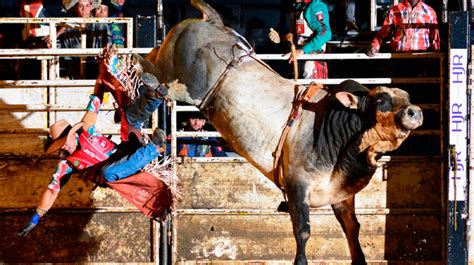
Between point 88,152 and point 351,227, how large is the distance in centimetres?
225

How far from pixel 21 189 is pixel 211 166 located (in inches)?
72.2

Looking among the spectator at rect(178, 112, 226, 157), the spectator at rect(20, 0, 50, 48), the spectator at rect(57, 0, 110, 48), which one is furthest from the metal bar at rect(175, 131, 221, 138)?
the spectator at rect(20, 0, 50, 48)

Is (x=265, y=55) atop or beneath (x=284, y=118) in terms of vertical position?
atop

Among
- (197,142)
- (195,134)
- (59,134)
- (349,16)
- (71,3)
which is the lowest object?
(197,142)

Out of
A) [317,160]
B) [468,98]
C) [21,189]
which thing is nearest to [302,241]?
[317,160]

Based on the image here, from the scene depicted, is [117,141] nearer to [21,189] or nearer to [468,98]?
[21,189]

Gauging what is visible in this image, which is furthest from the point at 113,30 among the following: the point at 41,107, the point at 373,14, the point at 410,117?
the point at 410,117

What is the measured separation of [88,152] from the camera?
24.8 ft

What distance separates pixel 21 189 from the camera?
8750mm

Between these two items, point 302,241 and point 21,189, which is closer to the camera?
point 302,241

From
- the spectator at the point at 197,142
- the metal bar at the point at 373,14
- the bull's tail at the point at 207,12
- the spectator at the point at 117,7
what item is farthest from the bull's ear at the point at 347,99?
the spectator at the point at 117,7

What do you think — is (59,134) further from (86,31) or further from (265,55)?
(265,55)

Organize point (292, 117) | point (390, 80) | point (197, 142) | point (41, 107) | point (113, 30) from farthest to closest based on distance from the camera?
point (113, 30)
point (197, 142)
point (41, 107)
point (390, 80)
point (292, 117)

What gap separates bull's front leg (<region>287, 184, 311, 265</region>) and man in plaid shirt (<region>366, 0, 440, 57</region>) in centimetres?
203
